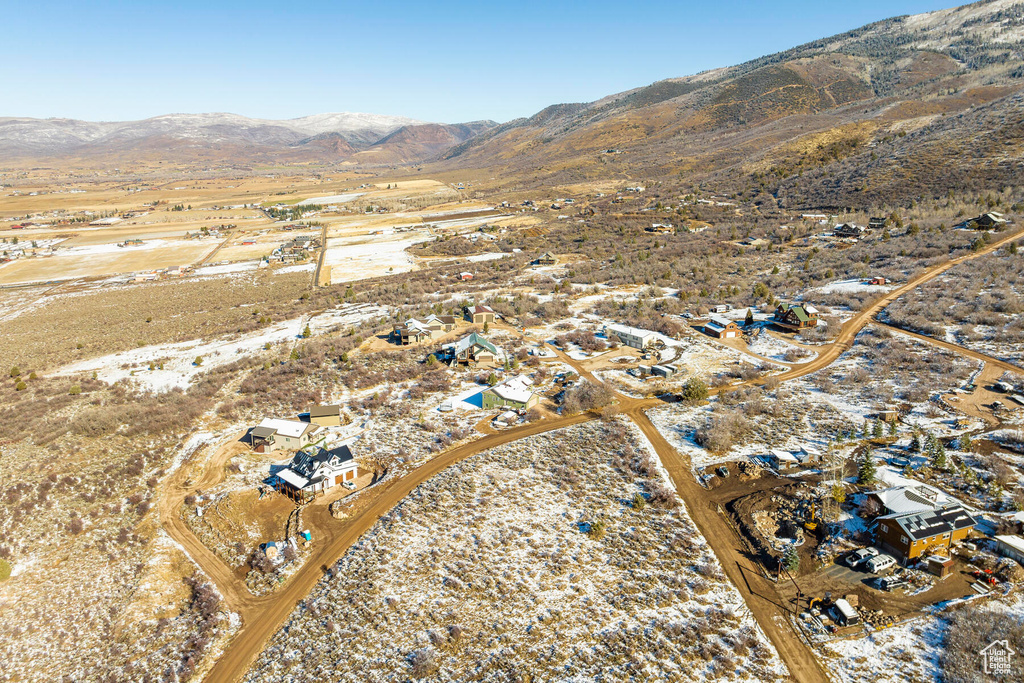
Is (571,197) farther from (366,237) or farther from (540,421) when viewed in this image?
(540,421)

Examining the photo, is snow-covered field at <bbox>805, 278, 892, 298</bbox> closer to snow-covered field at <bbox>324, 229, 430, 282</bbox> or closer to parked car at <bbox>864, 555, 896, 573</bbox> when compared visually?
parked car at <bbox>864, 555, 896, 573</bbox>

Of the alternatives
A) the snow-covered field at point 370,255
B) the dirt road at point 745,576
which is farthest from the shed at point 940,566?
the snow-covered field at point 370,255

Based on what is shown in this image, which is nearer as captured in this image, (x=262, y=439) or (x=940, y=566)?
(x=940, y=566)

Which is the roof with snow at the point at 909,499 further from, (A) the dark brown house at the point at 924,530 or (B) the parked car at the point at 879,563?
(B) the parked car at the point at 879,563

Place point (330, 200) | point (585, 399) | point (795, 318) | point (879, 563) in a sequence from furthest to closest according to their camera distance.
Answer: point (330, 200), point (795, 318), point (585, 399), point (879, 563)

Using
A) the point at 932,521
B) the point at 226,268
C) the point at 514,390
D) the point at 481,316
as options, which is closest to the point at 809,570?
the point at 932,521

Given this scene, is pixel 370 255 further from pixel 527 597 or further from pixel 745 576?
pixel 745 576

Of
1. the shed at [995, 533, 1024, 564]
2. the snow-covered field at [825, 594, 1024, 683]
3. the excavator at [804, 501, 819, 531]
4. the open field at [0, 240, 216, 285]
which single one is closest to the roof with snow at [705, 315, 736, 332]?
the excavator at [804, 501, 819, 531]
